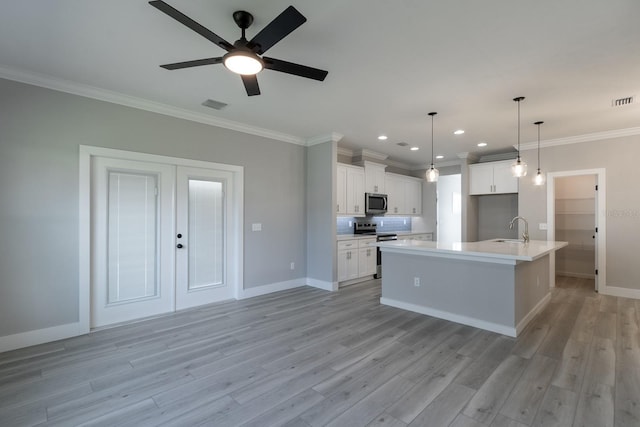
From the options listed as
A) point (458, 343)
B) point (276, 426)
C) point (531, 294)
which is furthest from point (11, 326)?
point (531, 294)

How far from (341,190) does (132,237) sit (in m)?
3.53

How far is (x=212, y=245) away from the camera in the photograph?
4566 mm

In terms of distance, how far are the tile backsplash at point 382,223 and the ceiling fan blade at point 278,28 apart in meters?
4.54

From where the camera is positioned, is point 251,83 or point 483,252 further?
point 483,252

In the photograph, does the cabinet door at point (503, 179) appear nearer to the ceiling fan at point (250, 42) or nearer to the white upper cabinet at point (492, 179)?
the white upper cabinet at point (492, 179)

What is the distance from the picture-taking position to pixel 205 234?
4492mm

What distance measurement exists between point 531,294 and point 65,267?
18.6ft

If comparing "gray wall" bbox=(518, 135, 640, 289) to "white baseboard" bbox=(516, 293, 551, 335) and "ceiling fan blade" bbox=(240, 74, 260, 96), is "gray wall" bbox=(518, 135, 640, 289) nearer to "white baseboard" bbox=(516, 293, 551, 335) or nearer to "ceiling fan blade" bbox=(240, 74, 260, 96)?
"white baseboard" bbox=(516, 293, 551, 335)

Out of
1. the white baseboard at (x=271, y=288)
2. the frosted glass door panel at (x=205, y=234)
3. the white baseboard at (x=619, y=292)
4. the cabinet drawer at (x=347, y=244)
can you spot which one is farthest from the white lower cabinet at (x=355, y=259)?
the white baseboard at (x=619, y=292)

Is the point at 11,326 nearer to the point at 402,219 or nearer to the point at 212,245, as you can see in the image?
the point at 212,245

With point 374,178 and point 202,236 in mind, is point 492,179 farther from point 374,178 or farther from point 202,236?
point 202,236

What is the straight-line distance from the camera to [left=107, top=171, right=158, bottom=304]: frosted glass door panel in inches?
146

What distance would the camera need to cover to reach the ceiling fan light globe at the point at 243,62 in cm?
202

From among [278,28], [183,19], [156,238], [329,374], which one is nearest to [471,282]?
[329,374]
